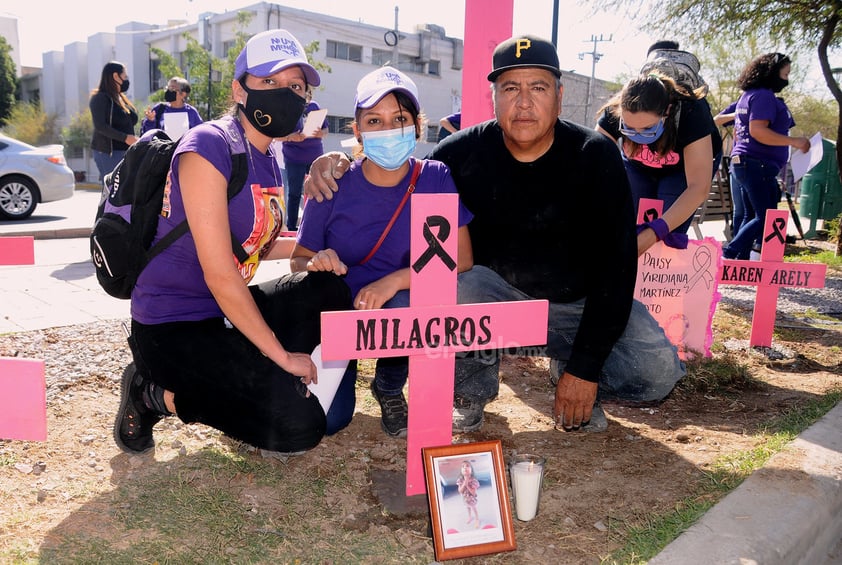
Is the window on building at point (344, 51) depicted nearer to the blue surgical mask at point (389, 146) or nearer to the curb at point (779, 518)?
the blue surgical mask at point (389, 146)

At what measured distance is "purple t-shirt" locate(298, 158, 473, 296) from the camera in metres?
2.67

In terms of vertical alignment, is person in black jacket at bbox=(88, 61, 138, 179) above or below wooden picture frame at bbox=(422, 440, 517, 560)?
above

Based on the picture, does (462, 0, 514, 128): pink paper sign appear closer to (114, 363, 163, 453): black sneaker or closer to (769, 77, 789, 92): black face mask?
(114, 363, 163, 453): black sneaker

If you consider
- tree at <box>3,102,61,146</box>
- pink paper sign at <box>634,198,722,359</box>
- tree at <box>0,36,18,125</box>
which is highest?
tree at <box>0,36,18,125</box>

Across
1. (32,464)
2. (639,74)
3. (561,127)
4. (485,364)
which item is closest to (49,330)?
(32,464)

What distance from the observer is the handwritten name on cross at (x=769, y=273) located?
4.07 metres

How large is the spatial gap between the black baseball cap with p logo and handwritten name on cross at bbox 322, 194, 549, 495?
771 millimetres

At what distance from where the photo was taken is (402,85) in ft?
8.54

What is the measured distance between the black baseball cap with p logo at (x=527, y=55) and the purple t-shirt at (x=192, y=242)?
3.24 feet

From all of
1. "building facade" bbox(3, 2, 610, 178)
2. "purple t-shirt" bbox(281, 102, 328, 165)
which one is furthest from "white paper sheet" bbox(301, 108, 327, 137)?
"building facade" bbox(3, 2, 610, 178)

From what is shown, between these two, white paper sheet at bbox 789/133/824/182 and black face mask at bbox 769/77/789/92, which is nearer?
black face mask at bbox 769/77/789/92

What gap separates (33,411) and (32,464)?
0.59 metres

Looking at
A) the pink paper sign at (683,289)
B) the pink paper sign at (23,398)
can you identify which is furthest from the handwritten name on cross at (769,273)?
the pink paper sign at (23,398)

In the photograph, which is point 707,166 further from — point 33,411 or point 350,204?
point 33,411
